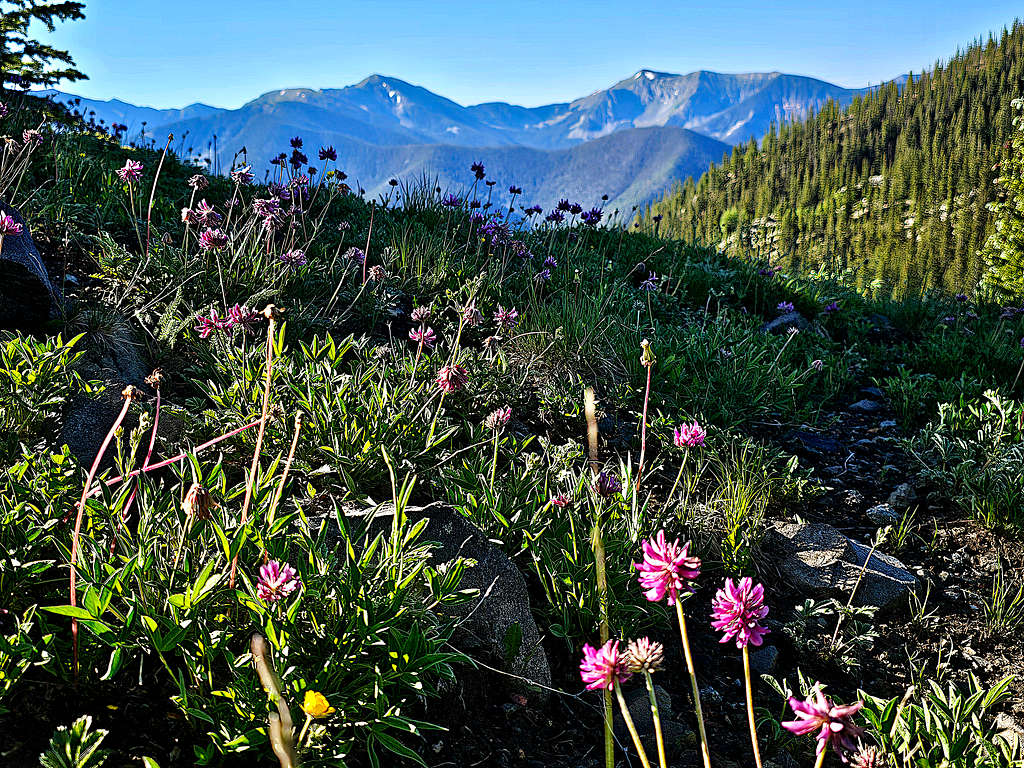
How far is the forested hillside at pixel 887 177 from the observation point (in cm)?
9112

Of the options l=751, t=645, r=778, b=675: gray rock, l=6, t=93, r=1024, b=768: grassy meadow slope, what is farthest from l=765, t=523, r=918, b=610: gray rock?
l=751, t=645, r=778, b=675: gray rock

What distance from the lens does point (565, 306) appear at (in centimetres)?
474

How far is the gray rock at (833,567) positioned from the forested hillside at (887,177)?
89.2m

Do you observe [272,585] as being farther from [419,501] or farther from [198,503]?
[419,501]

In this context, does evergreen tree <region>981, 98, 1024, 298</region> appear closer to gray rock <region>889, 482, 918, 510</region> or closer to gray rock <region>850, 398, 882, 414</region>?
gray rock <region>850, 398, 882, 414</region>

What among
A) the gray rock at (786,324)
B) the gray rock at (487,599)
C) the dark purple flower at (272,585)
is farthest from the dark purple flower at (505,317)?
the gray rock at (786,324)

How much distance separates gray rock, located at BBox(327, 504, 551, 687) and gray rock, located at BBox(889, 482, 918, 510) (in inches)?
92.5

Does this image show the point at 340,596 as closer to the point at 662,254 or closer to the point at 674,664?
the point at 674,664

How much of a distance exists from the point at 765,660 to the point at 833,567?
0.68 meters

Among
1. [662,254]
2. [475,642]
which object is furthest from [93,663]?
[662,254]

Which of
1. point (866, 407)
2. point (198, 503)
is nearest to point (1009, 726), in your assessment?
point (198, 503)

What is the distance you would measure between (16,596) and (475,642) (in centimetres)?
132

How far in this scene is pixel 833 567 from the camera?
304 centimetres

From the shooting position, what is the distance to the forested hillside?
9112cm
